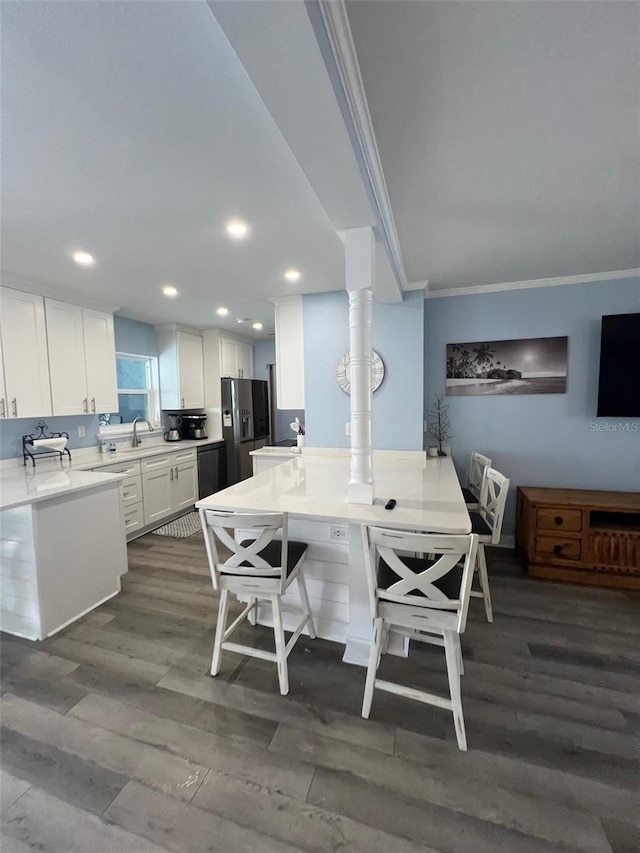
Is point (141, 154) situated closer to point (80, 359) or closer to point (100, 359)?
point (80, 359)

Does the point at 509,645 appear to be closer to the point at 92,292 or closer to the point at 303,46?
the point at 303,46

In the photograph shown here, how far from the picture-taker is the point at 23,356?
298 centimetres

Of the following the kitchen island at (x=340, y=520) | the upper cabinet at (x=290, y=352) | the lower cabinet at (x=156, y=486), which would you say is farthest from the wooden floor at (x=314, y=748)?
the upper cabinet at (x=290, y=352)

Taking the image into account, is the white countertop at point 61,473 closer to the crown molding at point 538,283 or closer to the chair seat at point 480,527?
the chair seat at point 480,527

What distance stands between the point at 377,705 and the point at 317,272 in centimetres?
286

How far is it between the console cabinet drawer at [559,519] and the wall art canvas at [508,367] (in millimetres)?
1104

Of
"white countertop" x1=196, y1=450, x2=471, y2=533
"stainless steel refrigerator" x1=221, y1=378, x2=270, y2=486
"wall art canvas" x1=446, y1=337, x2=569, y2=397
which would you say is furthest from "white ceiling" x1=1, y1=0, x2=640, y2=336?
"stainless steel refrigerator" x1=221, y1=378, x2=270, y2=486

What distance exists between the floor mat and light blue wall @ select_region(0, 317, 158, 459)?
128cm

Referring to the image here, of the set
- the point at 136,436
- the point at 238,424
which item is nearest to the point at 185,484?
the point at 136,436

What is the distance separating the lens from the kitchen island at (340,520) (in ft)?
5.82

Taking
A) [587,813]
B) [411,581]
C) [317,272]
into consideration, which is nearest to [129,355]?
[317,272]

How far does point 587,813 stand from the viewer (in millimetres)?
1229

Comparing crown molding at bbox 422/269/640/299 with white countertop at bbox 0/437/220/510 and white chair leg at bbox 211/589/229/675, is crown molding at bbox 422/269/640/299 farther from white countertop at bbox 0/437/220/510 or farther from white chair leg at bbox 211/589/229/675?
white countertop at bbox 0/437/220/510

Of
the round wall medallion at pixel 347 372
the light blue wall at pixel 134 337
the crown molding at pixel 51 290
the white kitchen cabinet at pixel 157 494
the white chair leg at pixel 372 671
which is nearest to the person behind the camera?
the white chair leg at pixel 372 671
